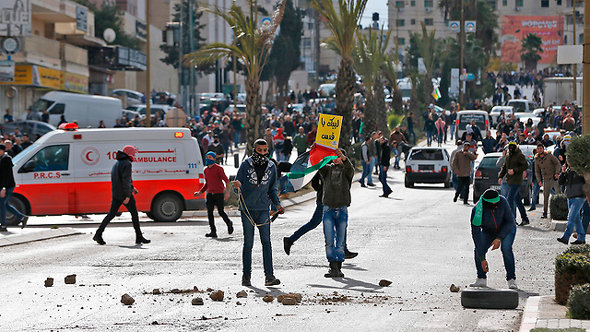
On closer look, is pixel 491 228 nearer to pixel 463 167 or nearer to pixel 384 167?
pixel 463 167

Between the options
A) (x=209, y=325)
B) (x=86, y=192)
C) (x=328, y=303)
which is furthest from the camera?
(x=86, y=192)

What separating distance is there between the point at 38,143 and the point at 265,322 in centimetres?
1276

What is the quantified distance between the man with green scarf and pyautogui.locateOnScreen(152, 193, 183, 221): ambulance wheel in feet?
34.5

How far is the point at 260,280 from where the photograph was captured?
35.5 feet

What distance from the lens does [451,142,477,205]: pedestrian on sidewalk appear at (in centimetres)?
2309

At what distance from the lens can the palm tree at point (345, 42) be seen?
1226 inches

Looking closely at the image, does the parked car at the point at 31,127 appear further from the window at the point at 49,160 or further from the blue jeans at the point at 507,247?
the blue jeans at the point at 507,247

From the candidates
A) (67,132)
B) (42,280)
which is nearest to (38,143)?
(67,132)

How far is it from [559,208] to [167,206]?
28.0ft

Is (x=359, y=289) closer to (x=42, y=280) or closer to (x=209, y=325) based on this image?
(x=209, y=325)

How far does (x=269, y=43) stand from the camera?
27656mm

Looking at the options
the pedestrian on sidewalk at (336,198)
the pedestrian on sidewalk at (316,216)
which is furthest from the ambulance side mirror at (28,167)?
the pedestrian on sidewalk at (336,198)

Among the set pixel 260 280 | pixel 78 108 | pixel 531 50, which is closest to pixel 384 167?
pixel 260 280

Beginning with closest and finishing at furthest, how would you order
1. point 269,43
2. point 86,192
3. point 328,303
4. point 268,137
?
point 328,303, point 86,192, point 269,43, point 268,137
